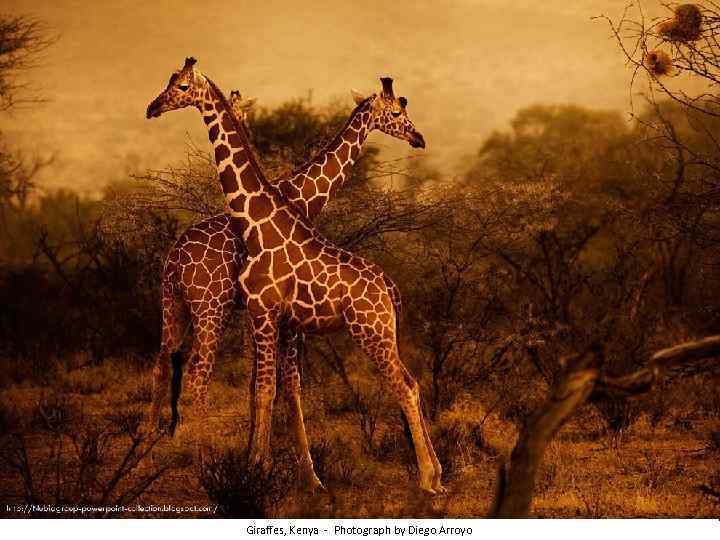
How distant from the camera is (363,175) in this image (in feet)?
26.5

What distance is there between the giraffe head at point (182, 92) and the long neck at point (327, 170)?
667 mm

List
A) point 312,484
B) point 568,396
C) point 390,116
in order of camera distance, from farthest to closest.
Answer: point 390,116
point 312,484
point 568,396

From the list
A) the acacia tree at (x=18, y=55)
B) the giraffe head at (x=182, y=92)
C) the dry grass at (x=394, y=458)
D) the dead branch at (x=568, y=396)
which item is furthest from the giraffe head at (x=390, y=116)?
the acacia tree at (x=18, y=55)

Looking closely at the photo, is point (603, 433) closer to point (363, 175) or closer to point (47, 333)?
point (363, 175)

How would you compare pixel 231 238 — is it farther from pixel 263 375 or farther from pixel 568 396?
pixel 568 396

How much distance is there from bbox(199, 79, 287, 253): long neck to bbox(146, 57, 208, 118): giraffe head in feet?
0.17

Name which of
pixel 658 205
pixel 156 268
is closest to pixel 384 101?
pixel 658 205

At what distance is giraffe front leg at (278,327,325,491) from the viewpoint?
16.9 feet

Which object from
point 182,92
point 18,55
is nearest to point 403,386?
point 182,92

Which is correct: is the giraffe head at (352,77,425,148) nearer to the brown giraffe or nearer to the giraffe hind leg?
the brown giraffe

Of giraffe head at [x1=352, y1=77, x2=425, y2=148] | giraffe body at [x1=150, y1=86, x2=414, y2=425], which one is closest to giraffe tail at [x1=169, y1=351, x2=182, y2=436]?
giraffe body at [x1=150, y1=86, x2=414, y2=425]

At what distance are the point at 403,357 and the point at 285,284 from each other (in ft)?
9.04

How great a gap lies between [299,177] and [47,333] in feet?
16.1

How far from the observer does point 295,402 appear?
5316mm
